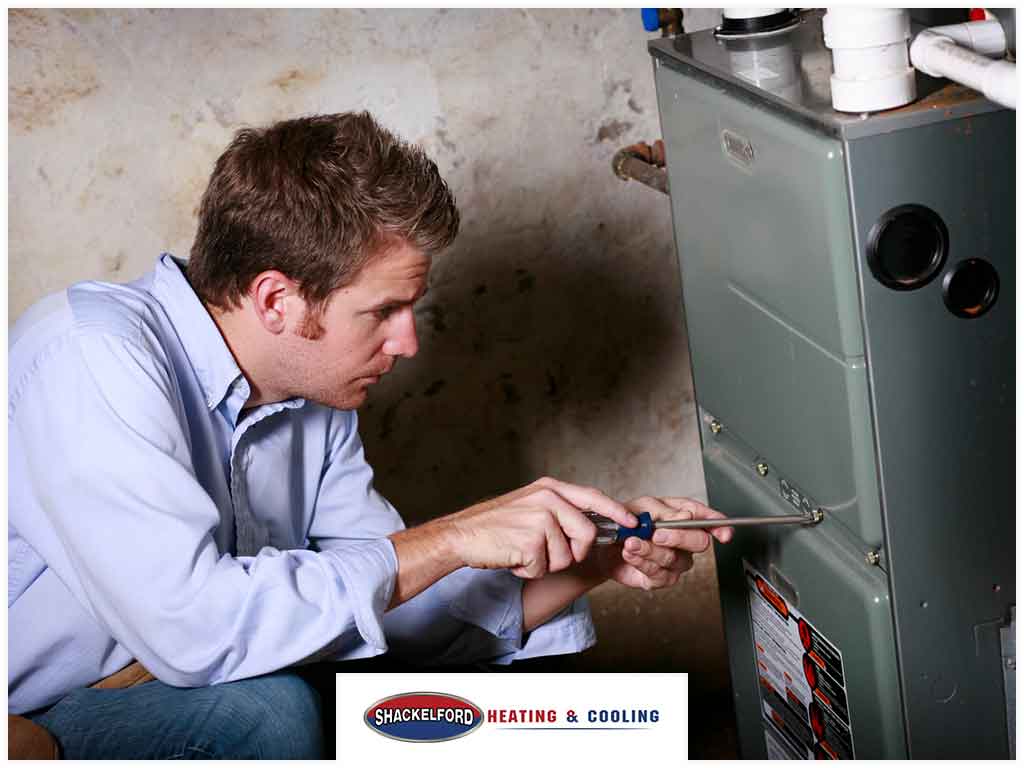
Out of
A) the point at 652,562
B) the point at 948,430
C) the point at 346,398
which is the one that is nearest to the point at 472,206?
the point at 346,398

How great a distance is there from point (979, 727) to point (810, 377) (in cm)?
38

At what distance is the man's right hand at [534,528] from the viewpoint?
52.4 inches

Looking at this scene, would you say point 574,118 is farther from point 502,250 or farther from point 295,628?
point 295,628

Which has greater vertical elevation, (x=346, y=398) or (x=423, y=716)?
(x=346, y=398)

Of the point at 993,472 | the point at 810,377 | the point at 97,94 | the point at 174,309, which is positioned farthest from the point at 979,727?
the point at 97,94

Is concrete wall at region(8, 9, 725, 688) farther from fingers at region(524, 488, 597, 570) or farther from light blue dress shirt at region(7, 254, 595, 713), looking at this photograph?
fingers at region(524, 488, 597, 570)

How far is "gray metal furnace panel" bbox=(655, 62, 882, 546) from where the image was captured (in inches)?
46.3

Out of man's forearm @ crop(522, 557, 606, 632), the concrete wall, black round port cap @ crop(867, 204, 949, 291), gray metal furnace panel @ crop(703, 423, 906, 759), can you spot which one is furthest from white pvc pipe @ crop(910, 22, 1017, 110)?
the concrete wall

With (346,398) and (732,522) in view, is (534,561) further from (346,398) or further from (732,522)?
(346,398)

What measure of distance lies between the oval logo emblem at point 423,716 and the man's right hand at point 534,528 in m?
0.19

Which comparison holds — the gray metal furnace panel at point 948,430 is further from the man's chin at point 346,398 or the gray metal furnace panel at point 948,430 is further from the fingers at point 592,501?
the man's chin at point 346,398

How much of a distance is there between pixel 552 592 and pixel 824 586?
1.15 feet

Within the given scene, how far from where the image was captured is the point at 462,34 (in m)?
2.03

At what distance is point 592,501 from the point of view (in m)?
1.35
